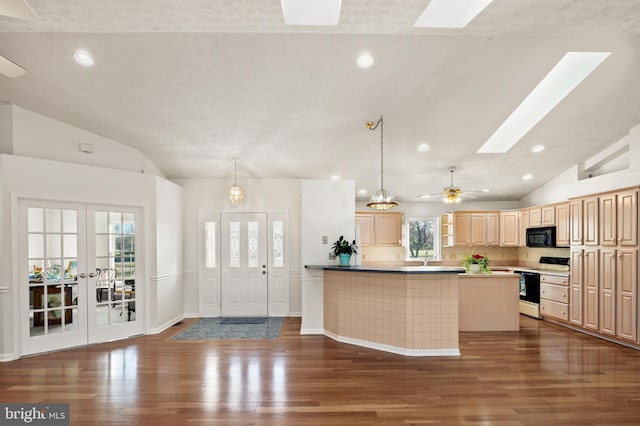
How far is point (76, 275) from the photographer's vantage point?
4891 mm

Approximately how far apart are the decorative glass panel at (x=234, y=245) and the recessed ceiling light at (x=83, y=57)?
3693mm

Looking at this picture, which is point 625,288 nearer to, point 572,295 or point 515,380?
point 572,295

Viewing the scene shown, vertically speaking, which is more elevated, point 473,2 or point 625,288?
point 473,2

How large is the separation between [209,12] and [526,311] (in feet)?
24.1

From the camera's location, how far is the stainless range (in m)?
6.49

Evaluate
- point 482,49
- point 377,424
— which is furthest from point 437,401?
point 482,49

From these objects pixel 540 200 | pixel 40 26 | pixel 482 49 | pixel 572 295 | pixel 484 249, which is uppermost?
pixel 482 49

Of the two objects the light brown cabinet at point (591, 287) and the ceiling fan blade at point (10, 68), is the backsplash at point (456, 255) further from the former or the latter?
the ceiling fan blade at point (10, 68)

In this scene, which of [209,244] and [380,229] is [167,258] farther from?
[380,229]

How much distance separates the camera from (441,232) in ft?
27.4

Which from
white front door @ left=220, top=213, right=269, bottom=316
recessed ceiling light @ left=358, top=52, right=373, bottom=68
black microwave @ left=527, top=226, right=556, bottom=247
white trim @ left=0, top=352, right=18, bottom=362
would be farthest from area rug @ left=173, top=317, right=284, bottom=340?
black microwave @ left=527, top=226, right=556, bottom=247

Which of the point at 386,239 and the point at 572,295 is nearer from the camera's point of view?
the point at 572,295

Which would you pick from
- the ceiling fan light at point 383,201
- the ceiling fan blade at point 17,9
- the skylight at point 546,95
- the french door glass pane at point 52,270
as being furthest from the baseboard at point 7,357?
the skylight at point 546,95

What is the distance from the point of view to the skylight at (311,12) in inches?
99.6
